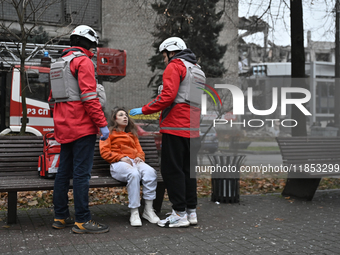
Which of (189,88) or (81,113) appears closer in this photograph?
(81,113)

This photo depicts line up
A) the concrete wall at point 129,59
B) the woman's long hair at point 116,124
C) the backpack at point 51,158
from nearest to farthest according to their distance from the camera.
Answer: the backpack at point 51,158, the woman's long hair at point 116,124, the concrete wall at point 129,59

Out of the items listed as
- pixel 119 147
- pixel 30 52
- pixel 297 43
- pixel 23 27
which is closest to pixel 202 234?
pixel 119 147

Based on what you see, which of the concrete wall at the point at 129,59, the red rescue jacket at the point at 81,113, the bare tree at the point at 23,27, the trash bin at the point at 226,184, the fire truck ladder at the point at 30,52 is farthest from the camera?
the concrete wall at the point at 129,59

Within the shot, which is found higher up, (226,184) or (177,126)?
(177,126)

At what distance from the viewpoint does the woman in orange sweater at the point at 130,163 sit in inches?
196

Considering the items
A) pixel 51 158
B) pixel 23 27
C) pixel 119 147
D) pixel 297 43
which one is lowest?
pixel 51 158

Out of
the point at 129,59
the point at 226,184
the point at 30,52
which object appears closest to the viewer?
the point at 226,184

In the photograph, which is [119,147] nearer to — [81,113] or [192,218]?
[81,113]

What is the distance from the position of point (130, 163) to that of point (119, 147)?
0.31 meters

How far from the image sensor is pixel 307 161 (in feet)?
22.1

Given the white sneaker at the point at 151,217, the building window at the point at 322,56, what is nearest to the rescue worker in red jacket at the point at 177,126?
the white sneaker at the point at 151,217

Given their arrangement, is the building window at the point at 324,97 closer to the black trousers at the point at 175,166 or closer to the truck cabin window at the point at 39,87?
the truck cabin window at the point at 39,87

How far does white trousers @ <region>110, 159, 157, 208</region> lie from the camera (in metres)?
4.97

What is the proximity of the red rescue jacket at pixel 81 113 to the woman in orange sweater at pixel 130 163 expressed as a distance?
0.78 meters
